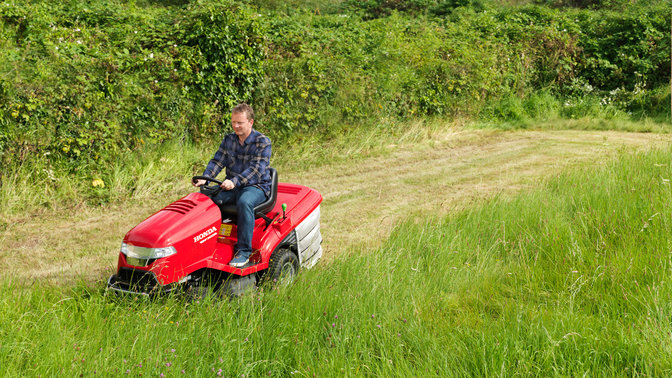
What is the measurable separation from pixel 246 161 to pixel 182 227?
2.97 feet

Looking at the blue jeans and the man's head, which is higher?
the man's head

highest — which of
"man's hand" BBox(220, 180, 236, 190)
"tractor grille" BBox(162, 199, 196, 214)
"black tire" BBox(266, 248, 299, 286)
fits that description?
"man's hand" BBox(220, 180, 236, 190)

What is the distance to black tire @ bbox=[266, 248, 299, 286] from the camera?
161 inches

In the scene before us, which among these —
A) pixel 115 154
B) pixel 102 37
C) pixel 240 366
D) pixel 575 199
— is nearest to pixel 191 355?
pixel 240 366

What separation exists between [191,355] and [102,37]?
20.5 ft

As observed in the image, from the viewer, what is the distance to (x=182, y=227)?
3773 mm

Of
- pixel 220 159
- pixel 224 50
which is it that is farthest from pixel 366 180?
pixel 220 159

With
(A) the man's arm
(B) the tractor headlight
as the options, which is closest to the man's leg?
(B) the tractor headlight

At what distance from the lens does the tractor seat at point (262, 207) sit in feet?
13.7

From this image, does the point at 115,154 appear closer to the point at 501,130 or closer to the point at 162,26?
the point at 162,26

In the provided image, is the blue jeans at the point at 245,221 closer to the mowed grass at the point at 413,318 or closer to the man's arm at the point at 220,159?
the mowed grass at the point at 413,318

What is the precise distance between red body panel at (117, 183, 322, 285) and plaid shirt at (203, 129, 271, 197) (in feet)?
0.88

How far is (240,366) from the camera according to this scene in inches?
122

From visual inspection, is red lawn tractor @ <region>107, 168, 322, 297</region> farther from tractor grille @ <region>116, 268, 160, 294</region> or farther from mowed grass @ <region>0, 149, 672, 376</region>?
mowed grass @ <region>0, 149, 672, 376</region>
